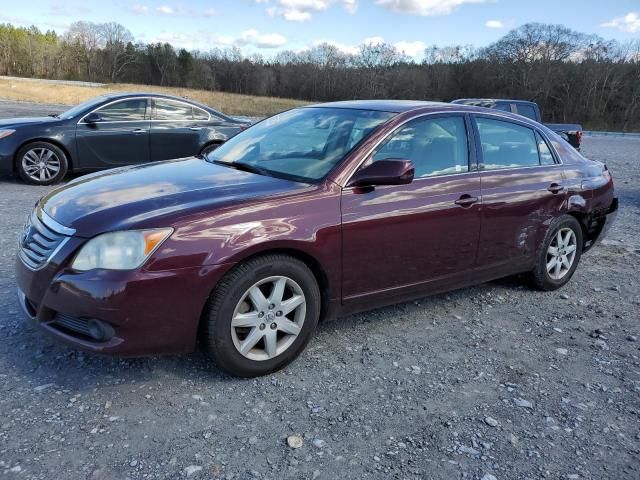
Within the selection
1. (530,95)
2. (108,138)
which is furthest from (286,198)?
(530,95)

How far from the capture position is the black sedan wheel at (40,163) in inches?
324

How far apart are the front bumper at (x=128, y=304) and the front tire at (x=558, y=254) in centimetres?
311

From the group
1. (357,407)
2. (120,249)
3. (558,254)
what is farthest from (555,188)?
(120,249)

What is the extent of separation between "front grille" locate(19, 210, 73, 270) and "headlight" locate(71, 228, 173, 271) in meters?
Result: 0.19

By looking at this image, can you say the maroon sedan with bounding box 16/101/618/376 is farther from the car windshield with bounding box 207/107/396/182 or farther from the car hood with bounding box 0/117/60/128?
the car hood with bounding box 0/117/60/128

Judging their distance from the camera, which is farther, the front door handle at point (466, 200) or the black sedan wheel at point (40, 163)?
the black sedan wheel at point (40, 163)

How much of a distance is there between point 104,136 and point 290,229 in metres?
6.59

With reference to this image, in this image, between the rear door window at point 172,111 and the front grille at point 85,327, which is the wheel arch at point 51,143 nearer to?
the rear door window at point 172,111

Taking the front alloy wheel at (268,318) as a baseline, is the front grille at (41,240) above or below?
above

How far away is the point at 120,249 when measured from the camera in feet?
9.03

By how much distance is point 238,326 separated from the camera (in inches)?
119

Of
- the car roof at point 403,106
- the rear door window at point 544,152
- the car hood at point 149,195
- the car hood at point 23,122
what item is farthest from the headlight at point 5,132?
the rear door window at point 544,152

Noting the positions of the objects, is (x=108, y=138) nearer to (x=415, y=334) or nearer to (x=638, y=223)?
(x=415, y=334)

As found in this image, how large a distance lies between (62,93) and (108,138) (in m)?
36.4
